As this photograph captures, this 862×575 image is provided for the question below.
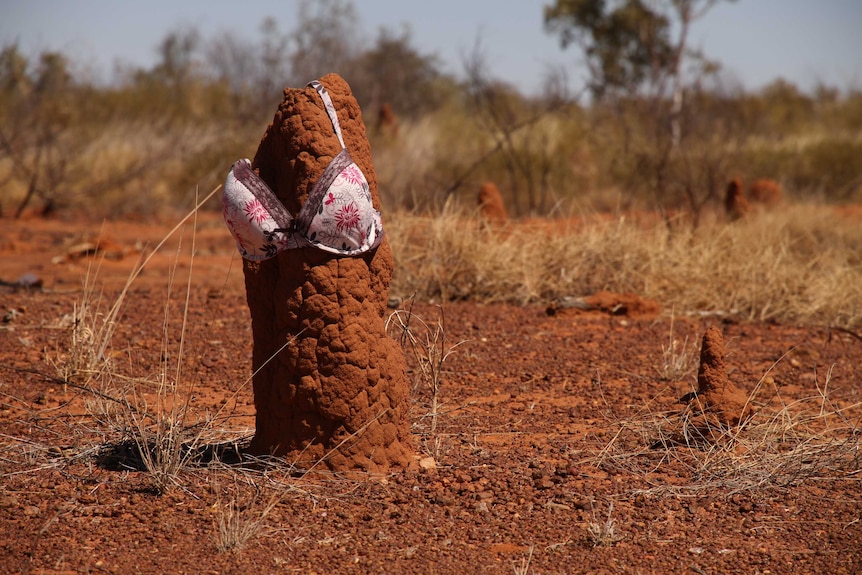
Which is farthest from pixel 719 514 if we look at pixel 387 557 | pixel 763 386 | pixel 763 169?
pixel 763 169

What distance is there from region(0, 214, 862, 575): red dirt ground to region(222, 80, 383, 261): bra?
0.37 metres

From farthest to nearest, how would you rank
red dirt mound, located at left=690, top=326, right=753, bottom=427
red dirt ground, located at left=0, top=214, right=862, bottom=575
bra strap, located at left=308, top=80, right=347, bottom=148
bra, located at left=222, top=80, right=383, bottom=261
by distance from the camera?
red dirt mound, located at left=690, top=326, right=753, bottom=427 < bra strap, located at left=308, top=80, right=347, bottom=148 < bra, located at left=222, top=80, right=383, bottom=261 < red dirt ground, located at left=0, top=214, right=862, bottom=575

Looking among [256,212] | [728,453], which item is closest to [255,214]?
[256,212]

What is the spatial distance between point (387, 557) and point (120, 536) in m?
0.77

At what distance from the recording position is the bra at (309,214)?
2.86m

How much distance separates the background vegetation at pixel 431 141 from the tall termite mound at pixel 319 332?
4.25m

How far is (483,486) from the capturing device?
311cm

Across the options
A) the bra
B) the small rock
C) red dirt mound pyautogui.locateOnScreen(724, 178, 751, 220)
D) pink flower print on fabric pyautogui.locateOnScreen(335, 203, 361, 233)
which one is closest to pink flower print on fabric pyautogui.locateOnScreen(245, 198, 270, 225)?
the bra

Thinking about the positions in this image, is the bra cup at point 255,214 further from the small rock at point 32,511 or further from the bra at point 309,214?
the small rock at point 32,511

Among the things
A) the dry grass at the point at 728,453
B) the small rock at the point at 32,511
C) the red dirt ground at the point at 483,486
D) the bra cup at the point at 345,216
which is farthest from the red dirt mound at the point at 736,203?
the small rock at the point at 32,511

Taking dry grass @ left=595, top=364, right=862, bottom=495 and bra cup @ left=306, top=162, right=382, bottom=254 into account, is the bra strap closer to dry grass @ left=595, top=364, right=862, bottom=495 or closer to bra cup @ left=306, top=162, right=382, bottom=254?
bra cup @ left=306, top=162, right=382, bottom=254

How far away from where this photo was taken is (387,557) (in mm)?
2609

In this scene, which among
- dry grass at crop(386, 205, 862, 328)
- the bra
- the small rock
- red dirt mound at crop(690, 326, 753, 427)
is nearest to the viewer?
the small rock

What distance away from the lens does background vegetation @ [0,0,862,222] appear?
10883 millimetres
